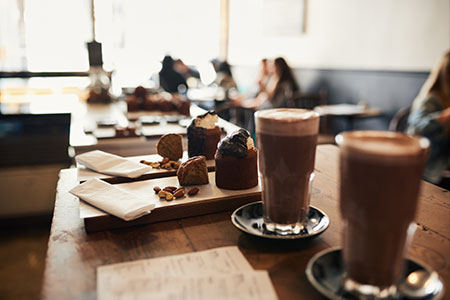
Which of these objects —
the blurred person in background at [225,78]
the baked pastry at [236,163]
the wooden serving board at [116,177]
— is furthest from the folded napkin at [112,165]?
the blurred person in background at [225,78]

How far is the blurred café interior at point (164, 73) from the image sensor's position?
2969mm

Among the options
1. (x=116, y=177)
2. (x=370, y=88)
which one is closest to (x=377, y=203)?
(x=116, y=177)

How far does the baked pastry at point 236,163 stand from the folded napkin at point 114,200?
0.22 m

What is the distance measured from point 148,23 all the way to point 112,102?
604 cm

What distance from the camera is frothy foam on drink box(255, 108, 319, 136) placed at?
0.76 metres

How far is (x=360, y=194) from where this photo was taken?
58cm

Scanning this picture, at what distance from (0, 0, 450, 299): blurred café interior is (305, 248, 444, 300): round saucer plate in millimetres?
481

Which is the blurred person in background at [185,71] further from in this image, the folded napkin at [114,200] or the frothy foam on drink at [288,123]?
the frothy foam on drink at [288,123]

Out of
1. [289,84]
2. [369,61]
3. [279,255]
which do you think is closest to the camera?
[279,255]

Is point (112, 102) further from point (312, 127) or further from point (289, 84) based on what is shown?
point (312, 127)

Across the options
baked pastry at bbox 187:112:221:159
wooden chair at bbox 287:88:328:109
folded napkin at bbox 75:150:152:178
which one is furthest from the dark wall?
folded napkin at bbox 75:150:152:178

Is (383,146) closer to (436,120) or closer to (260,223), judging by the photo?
(260,223)

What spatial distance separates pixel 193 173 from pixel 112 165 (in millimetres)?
285

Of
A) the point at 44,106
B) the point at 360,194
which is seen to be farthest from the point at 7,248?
the point at 360,194
